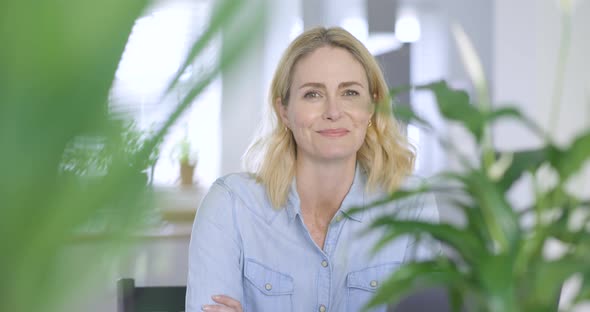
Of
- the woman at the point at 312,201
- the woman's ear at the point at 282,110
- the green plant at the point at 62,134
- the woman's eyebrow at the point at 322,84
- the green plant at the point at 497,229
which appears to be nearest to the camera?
the green plant at the point at 62,134

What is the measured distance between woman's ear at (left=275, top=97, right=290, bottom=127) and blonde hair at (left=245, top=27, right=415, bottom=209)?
0.04 meters

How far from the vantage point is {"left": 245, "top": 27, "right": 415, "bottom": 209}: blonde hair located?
7.02ft

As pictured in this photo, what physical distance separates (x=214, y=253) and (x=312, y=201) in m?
0.31

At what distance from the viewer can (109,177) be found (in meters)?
0.16

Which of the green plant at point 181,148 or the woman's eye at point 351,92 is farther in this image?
the woman's eye at point 351,92

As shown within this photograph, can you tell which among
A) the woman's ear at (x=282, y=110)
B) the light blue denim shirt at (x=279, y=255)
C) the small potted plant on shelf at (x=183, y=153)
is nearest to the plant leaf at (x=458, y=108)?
the small potted plant on shelf at (x=183, y=153)

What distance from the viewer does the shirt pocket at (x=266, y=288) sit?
2.02 metres

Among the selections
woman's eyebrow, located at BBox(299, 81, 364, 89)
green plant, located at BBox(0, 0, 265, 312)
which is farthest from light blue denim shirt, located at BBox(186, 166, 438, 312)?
green plant, located at BBox(0, 0, 265, 312)

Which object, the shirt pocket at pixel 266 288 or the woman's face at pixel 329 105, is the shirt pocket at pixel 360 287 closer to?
the shirt pocket at pixel 266 288

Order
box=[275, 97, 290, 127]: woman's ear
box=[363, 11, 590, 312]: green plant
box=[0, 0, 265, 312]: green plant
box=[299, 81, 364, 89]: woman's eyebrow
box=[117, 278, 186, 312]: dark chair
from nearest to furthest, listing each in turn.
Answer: box=[0, 0, 265, 312]: green plant → box=[363, 11, 590, 312]: green plant → box=[117, 278, 186, 312]: dark chair → box=[299, 81, 364, 89]: woman's eyebrow → box=[275, 97, 290, 127]: woman's ear

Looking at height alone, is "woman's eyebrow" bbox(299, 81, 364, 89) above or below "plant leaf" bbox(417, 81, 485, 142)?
above

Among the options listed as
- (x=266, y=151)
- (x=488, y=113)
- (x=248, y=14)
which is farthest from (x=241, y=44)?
(x=266, y=151)

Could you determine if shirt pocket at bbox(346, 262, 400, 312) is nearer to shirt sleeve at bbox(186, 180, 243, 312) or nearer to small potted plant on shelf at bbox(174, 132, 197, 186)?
shirt sleeve at bbox(186, 180, 243, 312)

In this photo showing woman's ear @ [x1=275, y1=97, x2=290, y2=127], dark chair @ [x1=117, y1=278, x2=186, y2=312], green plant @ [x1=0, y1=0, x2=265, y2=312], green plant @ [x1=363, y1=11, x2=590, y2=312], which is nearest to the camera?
green plant @ [x1=0, y1=0, x2=265, y2=312]
